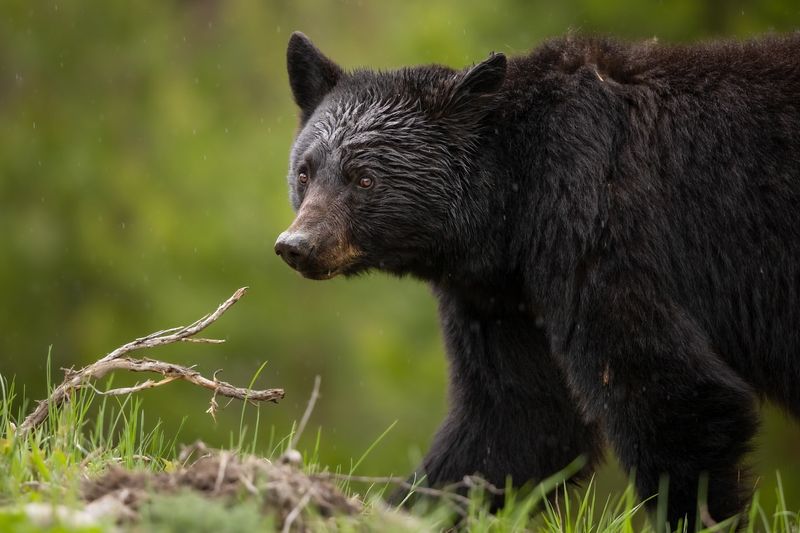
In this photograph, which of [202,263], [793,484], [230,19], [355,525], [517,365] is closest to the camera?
[355,525]

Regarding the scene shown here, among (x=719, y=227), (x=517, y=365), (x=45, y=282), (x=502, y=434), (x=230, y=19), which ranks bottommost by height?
(x=45, y=282)

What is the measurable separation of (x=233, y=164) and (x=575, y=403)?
9.41m

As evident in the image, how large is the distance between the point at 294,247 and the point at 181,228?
29.5 ft

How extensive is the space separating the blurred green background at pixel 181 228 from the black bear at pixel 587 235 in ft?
22.0

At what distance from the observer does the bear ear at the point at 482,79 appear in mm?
5148

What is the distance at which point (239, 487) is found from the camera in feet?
10.4

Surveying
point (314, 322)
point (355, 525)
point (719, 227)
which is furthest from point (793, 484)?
point (355, 525)

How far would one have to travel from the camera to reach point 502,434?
17.9ft

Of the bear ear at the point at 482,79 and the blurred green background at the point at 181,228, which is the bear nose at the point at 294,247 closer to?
the bear ear at the point at 482,79

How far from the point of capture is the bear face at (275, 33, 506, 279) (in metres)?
5.17

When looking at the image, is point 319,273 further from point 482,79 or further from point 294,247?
point 482,79

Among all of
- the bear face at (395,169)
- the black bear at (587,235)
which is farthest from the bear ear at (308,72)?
the bear face at (395,169)

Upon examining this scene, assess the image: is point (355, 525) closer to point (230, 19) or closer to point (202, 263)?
point (202, 263)

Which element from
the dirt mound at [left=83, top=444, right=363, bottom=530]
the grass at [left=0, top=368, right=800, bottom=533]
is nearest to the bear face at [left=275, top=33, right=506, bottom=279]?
the grass at [left=0, top=368, right=800, bottom=533]
